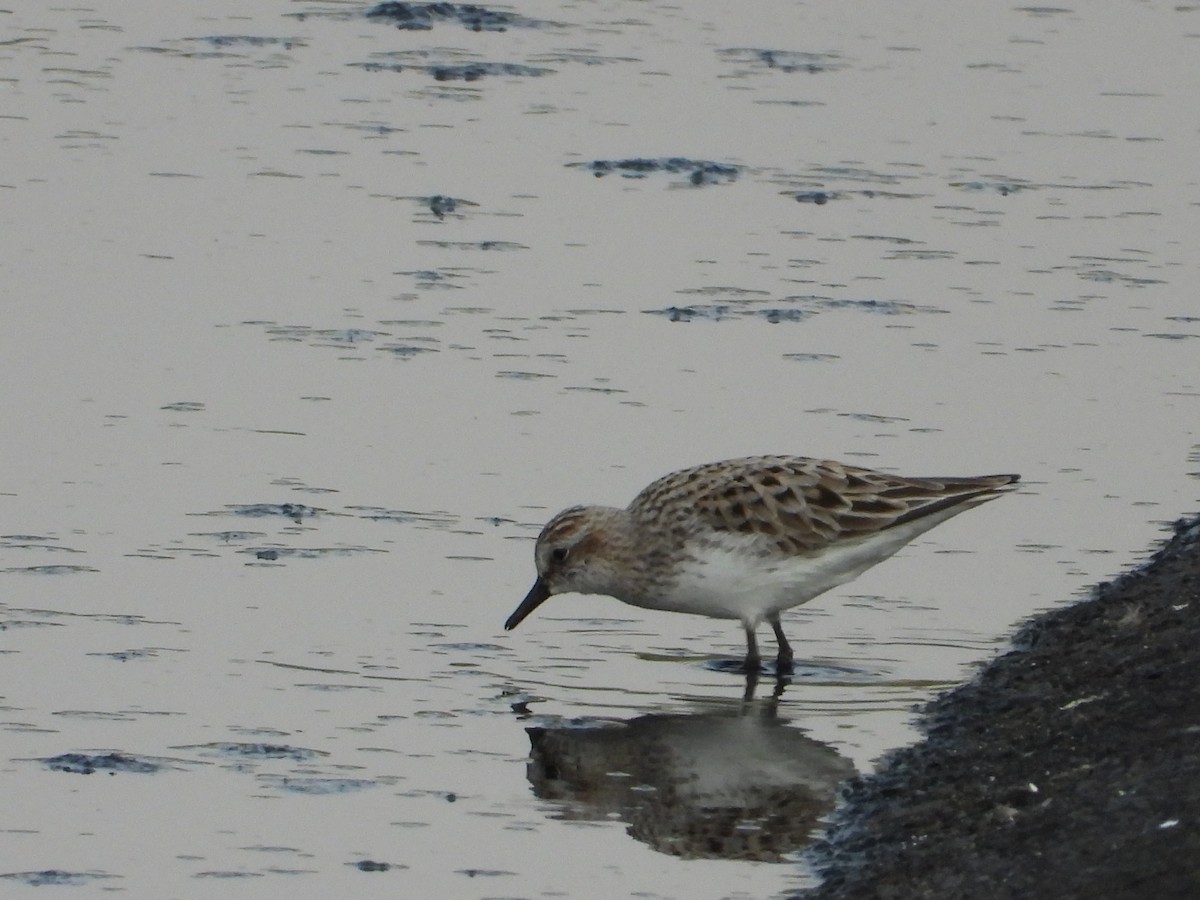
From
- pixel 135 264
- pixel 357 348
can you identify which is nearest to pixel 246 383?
pixel 357 348

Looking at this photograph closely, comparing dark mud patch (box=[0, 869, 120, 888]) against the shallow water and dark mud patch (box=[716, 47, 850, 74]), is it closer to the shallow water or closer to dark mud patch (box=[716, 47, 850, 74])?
the shallow water

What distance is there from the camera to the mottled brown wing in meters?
10.5

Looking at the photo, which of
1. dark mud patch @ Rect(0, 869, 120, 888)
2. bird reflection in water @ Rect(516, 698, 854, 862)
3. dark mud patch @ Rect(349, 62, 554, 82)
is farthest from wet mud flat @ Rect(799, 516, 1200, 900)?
dark mud patch @ Rect(349, 62, 554, 82)

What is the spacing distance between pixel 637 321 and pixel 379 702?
5.12m

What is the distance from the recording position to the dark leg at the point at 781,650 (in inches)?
400

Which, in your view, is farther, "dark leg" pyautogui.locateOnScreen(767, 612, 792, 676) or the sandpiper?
the sandpiper

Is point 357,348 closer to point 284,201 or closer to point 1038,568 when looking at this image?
point 284,201

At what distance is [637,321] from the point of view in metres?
14.1

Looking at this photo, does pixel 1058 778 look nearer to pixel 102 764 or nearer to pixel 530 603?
pixel 530 603

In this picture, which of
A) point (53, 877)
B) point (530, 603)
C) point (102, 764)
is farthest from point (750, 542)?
point (53, 877)

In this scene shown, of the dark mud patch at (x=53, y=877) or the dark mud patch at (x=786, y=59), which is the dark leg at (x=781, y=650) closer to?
the dark mud patch at (x=53, y=877)

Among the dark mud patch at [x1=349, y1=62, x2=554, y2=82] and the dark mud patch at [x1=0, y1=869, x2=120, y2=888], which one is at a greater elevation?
the dark mud patch at [x1=349, y1=62, x2=554, y2=82]

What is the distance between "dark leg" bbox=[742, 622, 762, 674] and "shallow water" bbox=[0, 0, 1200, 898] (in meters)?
0.18

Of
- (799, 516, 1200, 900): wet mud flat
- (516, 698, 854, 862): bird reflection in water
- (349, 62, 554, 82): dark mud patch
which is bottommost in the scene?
(516, 698, 854, 862): bird reflection in water
